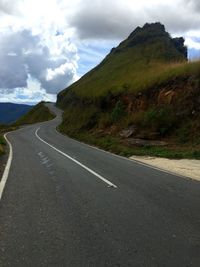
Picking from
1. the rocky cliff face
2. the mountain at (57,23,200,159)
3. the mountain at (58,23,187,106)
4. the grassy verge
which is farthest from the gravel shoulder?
the mountain at (58,23,187,106)

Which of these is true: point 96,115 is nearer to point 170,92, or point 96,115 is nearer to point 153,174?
point 170,92

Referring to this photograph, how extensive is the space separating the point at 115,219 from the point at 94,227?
0.64 meters

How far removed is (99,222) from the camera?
23.4 feet

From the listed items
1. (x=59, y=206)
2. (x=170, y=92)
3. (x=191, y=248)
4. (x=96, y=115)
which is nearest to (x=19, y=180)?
(x=59, y=206)

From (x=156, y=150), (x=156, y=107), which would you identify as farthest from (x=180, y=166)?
(x=156, y=107)

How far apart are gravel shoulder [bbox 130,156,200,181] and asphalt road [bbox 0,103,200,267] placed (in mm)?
2441

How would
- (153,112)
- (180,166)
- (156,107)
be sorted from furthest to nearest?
(156,107) → (153,112) → (180,166)

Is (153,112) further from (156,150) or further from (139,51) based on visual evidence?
(139,51)

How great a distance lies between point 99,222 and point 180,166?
10364mm

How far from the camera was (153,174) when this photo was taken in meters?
14.0

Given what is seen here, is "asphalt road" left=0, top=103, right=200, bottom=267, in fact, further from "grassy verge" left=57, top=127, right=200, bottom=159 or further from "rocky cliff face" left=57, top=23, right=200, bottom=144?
"rocky cliff face" left=57, top=23, right=200, bottom=144

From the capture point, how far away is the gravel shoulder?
14.7 m

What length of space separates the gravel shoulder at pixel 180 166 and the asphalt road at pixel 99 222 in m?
2.44

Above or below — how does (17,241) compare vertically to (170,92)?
below
